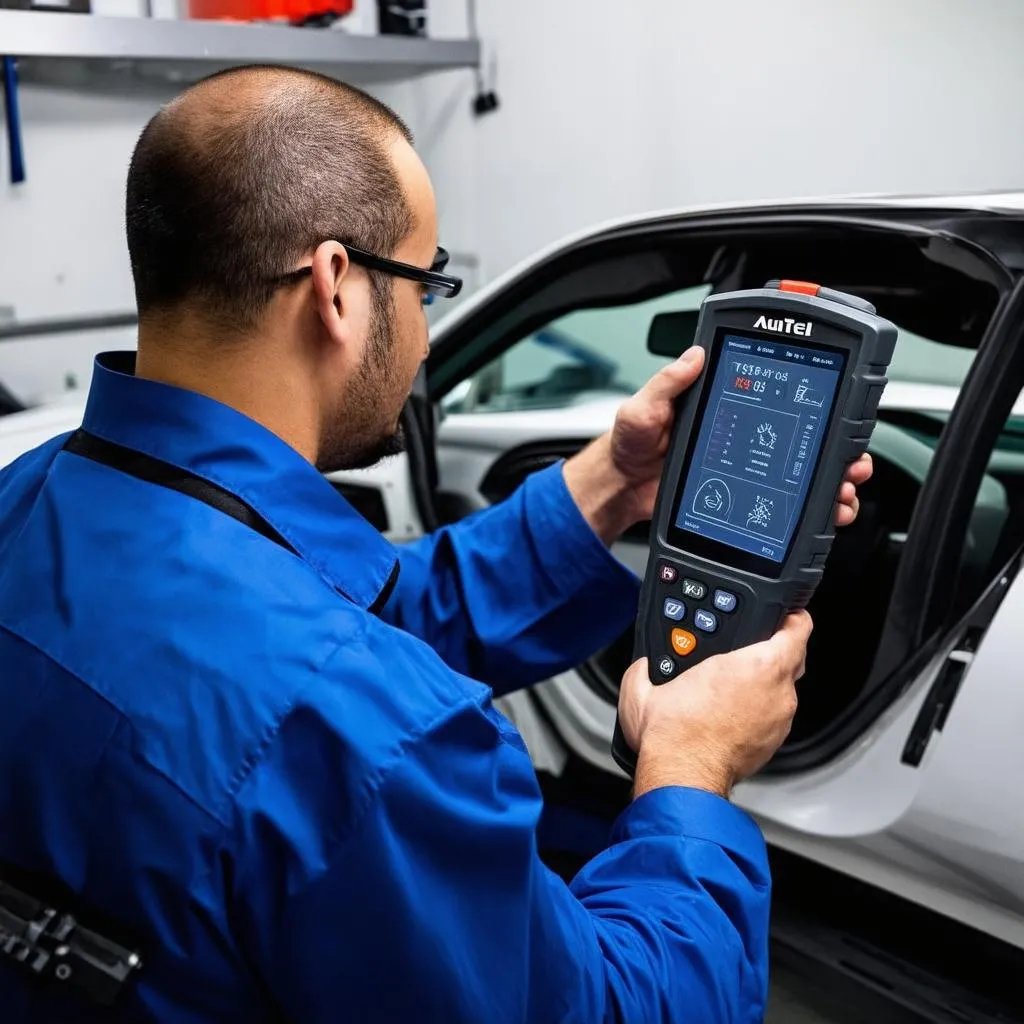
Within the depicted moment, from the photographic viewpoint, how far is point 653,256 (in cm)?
154

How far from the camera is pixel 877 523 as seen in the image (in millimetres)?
1543

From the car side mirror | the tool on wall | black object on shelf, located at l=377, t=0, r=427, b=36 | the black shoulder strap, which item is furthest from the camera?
the tool on wall

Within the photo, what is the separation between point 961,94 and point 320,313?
2.20 m

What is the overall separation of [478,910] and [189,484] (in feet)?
1.18

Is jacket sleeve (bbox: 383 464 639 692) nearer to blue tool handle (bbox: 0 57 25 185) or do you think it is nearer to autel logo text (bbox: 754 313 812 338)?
autel logo text (bbox: 754 313 812 338)

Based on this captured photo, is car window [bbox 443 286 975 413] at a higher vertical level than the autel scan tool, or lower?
lower

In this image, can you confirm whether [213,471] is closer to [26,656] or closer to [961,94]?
[26,656]

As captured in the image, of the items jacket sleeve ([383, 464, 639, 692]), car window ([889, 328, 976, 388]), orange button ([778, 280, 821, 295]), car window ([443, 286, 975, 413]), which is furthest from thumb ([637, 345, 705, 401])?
car window ([443, 286, 975, 413])

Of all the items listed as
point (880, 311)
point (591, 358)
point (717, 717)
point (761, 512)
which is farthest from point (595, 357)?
point (717, 717)

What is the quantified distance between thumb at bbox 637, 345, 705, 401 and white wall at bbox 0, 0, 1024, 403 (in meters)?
1.80

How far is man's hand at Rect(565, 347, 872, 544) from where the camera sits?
45.8 inches

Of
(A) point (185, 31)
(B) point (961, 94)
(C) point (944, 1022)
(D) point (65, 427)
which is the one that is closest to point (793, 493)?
(C) point (944, 1022)

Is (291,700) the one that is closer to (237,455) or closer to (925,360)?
(237,455)

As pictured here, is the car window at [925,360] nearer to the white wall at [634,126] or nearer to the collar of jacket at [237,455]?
the white wall at [634,126]
